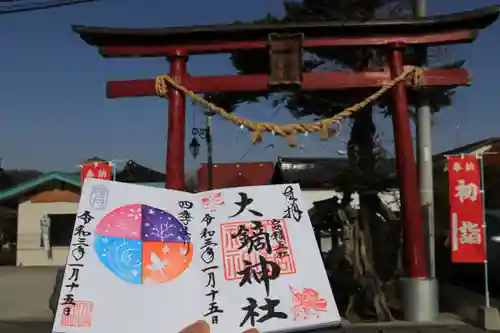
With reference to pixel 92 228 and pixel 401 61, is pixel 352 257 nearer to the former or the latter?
pixel 401 61

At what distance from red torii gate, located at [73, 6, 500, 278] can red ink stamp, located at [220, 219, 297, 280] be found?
224 inches

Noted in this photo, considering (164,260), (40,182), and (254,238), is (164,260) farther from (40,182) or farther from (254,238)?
(40,182)

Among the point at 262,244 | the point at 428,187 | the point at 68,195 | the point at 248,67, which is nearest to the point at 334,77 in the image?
the point at 248,67

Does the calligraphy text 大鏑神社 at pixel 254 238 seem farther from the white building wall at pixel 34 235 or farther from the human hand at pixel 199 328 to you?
the white building wall at pixel 34 235

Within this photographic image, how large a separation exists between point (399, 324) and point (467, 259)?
4.40 feet

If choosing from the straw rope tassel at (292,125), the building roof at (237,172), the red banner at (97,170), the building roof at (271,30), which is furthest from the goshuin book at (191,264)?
the building roof at (237,172)

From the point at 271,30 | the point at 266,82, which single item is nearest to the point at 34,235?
the point at 266,82

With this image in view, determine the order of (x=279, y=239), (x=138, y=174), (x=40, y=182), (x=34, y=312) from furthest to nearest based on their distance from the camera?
(x=138, y=174)
(x=40, y=182)
(x=34, y=312)
(x=279, y=239)

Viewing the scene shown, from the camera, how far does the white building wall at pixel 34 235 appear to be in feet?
80.6

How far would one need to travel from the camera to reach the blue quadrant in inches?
109

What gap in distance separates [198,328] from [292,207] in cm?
78

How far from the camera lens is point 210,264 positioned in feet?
9.50

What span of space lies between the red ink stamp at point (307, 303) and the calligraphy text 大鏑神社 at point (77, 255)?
3.20ft

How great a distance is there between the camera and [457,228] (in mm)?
8805
